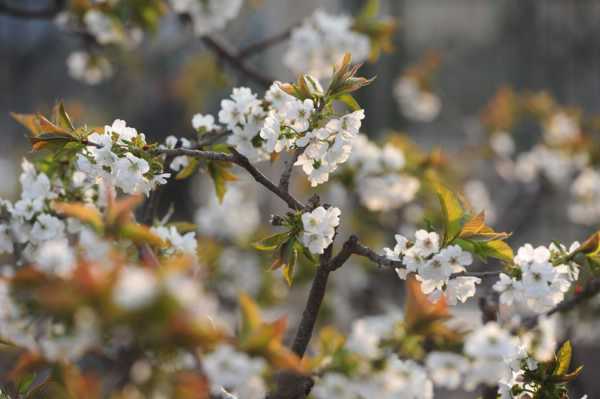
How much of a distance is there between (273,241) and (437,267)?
0.28 meters

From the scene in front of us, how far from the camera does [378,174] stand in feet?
8.03

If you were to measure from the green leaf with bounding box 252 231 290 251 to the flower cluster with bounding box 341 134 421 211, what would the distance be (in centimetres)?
111

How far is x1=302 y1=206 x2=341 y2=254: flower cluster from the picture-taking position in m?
1.27

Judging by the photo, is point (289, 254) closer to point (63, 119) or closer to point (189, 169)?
point (189, 169)

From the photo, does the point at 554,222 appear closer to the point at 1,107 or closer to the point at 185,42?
the point at 185,42

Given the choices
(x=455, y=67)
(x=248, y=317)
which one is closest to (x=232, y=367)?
(x=248, y=317)

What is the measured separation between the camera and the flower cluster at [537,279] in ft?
4.11

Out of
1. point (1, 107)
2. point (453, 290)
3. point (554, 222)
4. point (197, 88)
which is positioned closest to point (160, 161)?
point (453, 290)

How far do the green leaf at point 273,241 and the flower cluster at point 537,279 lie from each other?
14.1 inches

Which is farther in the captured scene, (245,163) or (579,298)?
(579,298)

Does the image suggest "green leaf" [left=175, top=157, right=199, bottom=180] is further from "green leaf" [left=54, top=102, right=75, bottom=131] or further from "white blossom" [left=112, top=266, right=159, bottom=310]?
"white blossom" [left=112, top=266, right=159, bottom=310]

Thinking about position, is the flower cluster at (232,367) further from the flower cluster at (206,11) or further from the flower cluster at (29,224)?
the flower cluster at (206,11)

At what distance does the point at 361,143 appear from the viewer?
247cm

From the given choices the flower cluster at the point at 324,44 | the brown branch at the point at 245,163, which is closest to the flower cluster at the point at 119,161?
the brown branch at the point at 245,163
